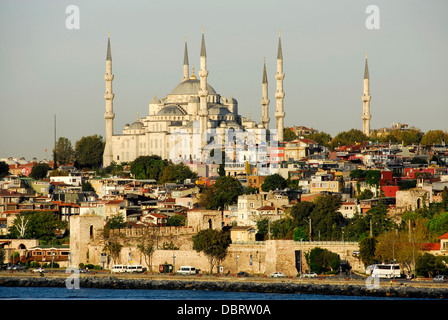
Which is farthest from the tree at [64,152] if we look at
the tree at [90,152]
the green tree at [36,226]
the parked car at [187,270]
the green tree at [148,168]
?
the parked car at [187,270]

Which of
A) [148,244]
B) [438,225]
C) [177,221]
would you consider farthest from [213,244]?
[438,225]

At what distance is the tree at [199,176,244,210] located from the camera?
146 ft

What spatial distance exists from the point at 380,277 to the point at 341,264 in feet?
8.25

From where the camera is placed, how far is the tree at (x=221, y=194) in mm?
44375

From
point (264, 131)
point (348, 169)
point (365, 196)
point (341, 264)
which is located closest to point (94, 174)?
point (264, 131)

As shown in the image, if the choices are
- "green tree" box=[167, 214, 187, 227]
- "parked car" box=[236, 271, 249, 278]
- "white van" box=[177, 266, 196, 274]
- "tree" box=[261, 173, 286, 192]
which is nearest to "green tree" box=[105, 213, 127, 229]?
"green tree" box=[167, 214, 187, 227]

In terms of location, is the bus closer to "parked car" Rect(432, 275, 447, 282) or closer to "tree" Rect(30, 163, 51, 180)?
"parked car" Rect(432, 275, 447, 282)

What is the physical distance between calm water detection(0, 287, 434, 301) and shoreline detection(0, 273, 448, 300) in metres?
0.36

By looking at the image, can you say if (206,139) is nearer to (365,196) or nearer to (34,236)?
(365,196)

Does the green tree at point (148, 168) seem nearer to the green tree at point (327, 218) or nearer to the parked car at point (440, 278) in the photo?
the green tree at point (327, 218)

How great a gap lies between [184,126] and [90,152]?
20.7 ft

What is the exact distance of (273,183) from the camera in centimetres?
4800

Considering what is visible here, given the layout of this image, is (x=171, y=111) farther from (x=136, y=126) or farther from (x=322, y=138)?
(x=322, y=138)

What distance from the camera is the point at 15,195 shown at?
4725 centimetres
